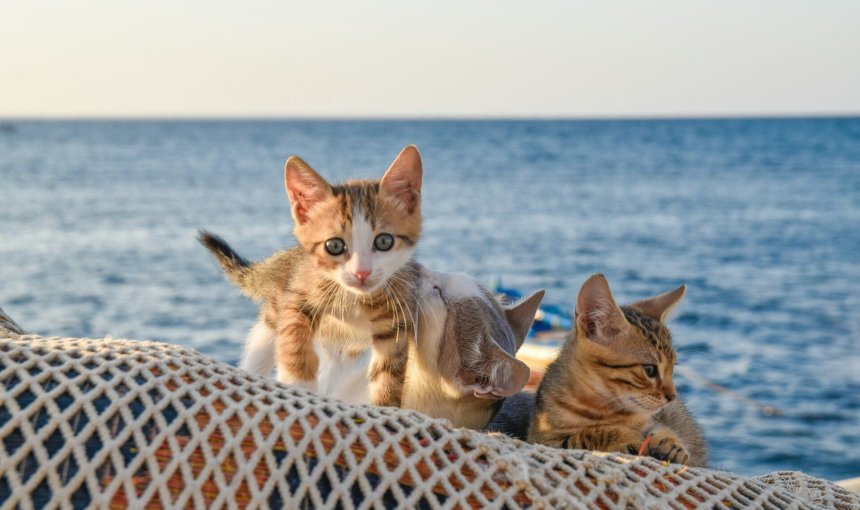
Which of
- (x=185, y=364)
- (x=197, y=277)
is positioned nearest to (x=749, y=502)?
(x=185, y=364)

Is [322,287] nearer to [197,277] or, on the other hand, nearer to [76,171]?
[197,277]

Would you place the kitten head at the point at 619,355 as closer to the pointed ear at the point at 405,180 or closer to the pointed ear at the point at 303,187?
the pointed ear at the point at 405,180

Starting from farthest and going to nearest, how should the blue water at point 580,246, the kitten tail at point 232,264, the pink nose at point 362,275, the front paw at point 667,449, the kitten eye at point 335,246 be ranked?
the blue water at point 580,246 → the kitten tail at point 232,264 → the kitten eye at point 335,246 → the pink nose at point 362,275 → the front paw at point 667,449

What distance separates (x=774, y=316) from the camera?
15141 mm

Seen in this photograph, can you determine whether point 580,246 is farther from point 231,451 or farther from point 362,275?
point 231,451

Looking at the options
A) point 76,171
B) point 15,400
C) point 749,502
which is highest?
point 15,400

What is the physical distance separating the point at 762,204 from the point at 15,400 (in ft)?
101

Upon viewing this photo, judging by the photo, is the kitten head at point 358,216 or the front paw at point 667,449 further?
the kitten head at point 358,216

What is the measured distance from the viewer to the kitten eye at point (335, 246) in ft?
7.94

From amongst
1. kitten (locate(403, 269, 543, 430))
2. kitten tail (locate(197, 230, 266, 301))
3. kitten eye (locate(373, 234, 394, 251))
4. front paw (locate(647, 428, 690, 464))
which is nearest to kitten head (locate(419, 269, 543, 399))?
kitten (locate(403, 269, 543, 430))

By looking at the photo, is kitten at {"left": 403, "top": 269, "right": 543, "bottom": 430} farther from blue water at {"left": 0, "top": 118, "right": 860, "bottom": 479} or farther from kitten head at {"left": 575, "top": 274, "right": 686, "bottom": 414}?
blue water at {"left": 0, "top": 118, "right": 860, "bottom": 479}

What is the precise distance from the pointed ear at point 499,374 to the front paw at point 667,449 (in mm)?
335

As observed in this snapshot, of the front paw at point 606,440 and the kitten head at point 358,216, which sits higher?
the kitten head at point 358,216

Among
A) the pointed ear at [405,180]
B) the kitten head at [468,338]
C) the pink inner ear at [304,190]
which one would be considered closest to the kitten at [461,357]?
the kitten head at [468,338]
